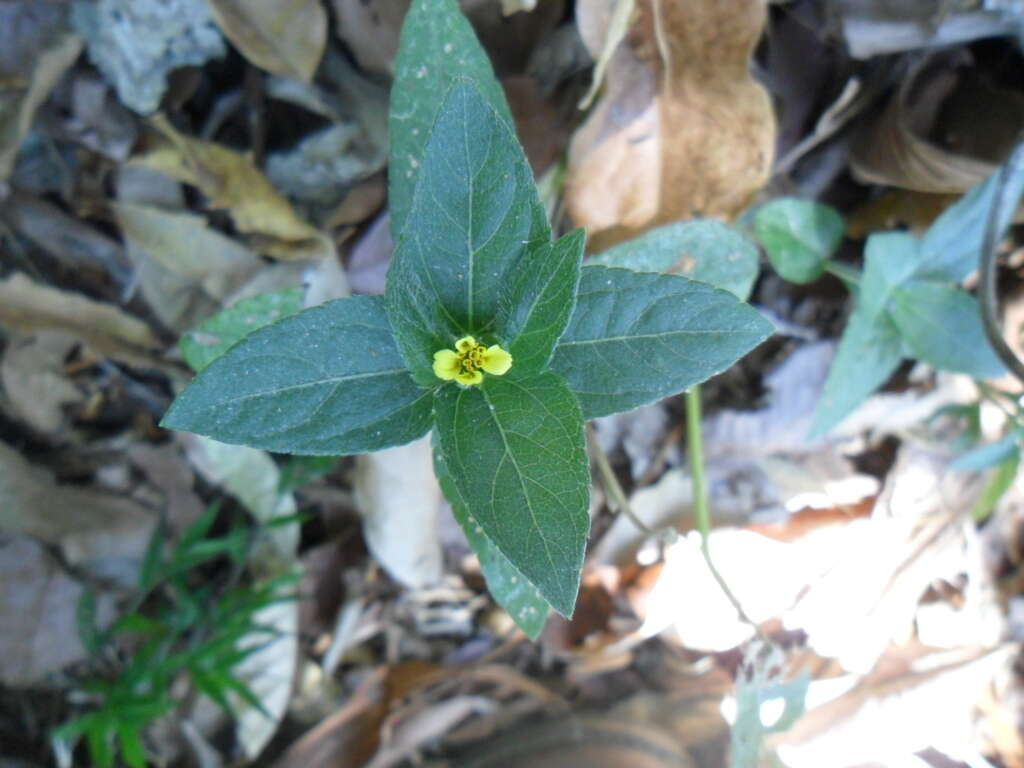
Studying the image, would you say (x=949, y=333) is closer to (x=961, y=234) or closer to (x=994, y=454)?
(x=961, y=234)

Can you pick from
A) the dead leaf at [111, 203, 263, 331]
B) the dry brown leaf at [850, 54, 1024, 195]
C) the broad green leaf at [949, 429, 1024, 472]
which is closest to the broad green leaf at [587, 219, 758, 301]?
the dry brown leaf at [850, 54, 1024, 195]

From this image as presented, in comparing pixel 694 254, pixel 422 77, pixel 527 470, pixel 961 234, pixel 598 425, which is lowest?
pixel 598 425

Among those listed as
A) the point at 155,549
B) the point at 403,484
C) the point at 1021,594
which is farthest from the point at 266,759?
the point at 1021,594

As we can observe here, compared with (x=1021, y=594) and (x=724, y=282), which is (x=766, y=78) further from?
(x=1021, y=594)

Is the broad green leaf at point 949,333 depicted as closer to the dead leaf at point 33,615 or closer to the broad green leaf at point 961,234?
the broad green leaf at point 961,234

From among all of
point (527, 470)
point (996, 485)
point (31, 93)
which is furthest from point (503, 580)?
point (31, 93)

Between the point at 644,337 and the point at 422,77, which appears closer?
the point at 644,337
